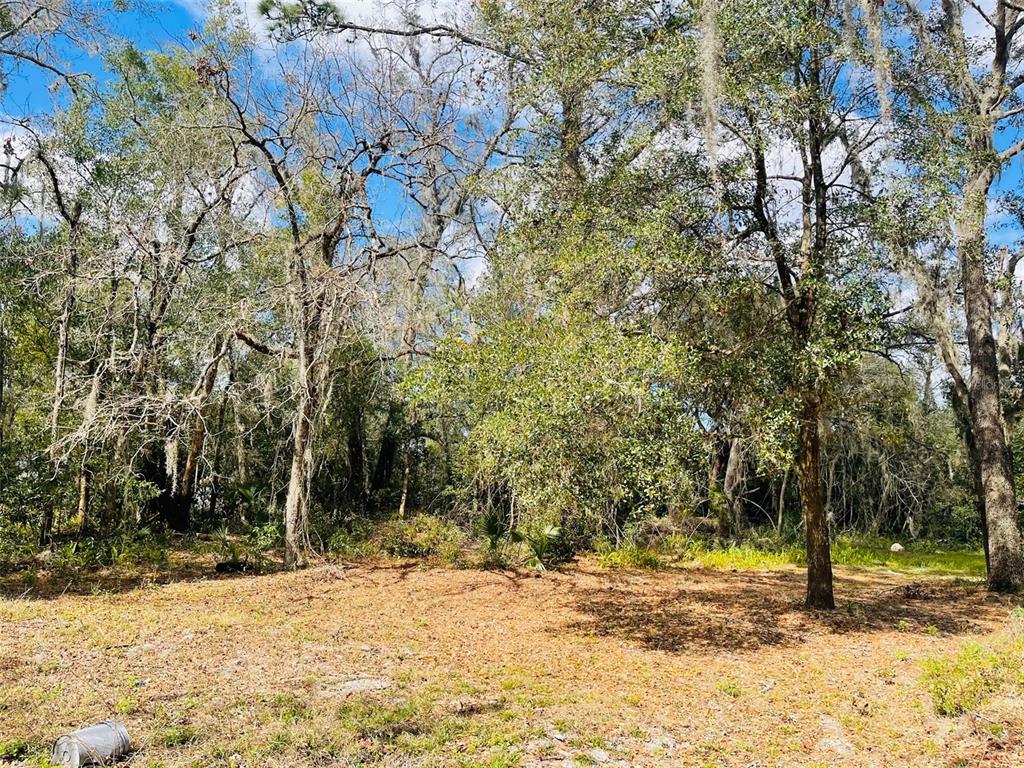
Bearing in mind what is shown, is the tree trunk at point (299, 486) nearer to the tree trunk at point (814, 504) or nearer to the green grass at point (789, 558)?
the tree trunk at point (814, 504)

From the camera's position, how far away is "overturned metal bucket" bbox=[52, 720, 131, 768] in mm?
3389

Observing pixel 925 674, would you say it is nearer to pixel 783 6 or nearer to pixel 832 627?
pixel 832 627

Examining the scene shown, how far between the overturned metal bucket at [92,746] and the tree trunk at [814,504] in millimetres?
5933

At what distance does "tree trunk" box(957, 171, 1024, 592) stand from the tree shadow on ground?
0.57m

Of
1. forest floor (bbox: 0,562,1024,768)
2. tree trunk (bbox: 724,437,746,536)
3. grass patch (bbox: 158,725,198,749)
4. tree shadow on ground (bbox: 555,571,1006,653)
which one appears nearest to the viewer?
grass patch (bbox: 158,725,198,749)

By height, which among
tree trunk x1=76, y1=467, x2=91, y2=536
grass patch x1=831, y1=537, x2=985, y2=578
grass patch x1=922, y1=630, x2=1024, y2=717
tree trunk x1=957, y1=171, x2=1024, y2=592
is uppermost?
tree trunk x1=957, y1=171, x2=1024, y2=592

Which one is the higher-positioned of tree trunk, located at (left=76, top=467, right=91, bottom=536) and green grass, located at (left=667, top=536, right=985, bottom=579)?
tree trunk, located at (left=76, top=467, right=91, bottom=536)

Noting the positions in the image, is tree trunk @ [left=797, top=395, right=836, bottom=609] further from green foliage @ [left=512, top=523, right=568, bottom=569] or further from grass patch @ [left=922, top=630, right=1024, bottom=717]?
green foliage @ [left=512, top=523, right=568, bottom=569]

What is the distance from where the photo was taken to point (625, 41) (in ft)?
23.7

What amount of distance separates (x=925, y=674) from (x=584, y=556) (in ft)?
25.0

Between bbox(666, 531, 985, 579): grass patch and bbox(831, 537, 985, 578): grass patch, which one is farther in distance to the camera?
bbox(831, 537, 985, 578): grass patch

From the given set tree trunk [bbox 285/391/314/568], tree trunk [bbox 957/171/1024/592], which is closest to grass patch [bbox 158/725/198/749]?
tree trunk [bbox 285/391/314/568]

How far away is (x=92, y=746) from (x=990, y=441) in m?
9.65

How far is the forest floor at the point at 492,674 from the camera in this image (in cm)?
387
